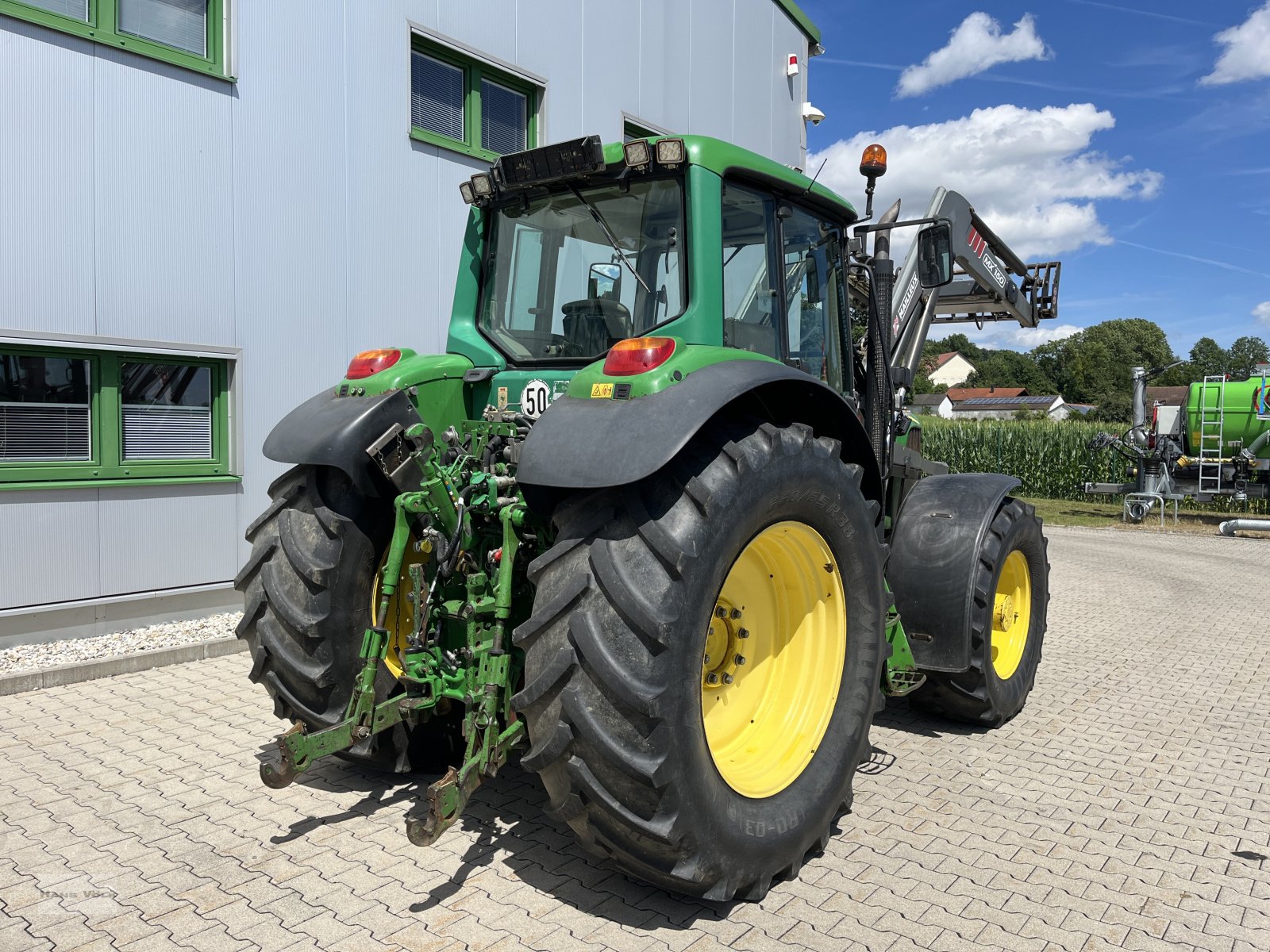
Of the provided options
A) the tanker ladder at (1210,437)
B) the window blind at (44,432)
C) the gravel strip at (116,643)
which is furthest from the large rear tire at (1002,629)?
the tanker ladder at (1210,437)

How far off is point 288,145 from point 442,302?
1.78 m

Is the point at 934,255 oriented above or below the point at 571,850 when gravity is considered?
above

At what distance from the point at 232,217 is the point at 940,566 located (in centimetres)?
539

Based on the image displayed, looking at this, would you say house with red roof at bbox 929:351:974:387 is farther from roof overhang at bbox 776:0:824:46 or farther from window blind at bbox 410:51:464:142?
window blind at bbox 410:51:464:142

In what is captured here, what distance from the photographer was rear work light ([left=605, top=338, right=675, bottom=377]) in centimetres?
Result: 293

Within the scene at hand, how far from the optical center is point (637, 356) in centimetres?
294

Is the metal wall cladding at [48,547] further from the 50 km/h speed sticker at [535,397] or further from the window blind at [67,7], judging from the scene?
the 50 km/h speed sticker at [535,397]

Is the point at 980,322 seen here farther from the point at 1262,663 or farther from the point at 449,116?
the point at 449,116

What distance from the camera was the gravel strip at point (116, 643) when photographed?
18.0 feet

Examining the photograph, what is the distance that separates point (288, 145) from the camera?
6926 millimetres

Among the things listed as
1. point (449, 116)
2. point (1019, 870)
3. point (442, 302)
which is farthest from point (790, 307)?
point (449, 116)

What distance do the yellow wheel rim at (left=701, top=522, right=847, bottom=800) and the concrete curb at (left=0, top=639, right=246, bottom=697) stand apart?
326 cm

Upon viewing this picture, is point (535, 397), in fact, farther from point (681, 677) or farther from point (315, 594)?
point (681, 677)

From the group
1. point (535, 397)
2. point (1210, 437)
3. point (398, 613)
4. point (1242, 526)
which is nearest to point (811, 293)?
point (535, 397)
